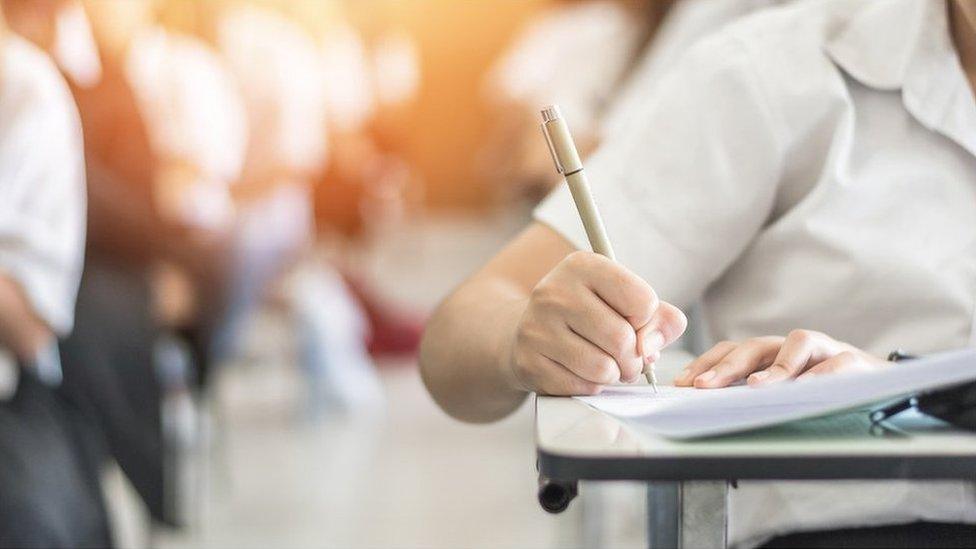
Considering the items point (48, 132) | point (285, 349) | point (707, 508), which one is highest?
point (48, 132)

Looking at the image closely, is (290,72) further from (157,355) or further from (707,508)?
(707,508)

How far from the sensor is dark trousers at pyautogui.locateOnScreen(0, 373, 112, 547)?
3.38 ft

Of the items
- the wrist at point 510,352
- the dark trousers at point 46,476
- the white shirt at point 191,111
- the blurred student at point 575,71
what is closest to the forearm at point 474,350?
the wrist at point 510,352

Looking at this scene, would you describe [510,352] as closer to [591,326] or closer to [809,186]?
[591,326]

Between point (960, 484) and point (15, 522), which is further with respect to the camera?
point (15, 522)

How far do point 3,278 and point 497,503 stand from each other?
2017mm

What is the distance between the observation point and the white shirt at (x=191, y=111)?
1.32m

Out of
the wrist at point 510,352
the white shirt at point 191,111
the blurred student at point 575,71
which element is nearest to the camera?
the wrist at point 510,352

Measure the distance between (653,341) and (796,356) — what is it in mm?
80

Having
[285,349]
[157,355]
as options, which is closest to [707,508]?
[157,355]

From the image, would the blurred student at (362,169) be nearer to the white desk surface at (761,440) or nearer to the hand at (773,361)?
the hand at (773,361)

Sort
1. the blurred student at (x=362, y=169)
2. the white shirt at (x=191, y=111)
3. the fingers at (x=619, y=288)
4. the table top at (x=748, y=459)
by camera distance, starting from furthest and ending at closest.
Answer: the blurred student at (x=362, y=169) → the white shirt at (x=191, y=111) → the fingers at (x=619, y=288) → the table top at (x=748, y=459)

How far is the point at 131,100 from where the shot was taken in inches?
49.9

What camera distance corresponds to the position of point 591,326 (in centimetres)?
68
